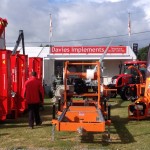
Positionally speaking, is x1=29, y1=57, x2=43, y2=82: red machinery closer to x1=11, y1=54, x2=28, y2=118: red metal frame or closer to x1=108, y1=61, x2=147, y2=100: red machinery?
x1=11, y1=54, x2=28, y2=118: red metal frame

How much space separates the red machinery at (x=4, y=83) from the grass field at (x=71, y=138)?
1.78 ft

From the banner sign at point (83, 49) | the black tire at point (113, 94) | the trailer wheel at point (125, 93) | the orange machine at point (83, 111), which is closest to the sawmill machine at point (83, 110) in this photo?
the orange machine at point (83, 111)

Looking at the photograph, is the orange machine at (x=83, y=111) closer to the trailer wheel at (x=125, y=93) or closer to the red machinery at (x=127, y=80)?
the trailer wheel at (x=125, y=93)

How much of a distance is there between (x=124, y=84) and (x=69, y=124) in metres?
13.6

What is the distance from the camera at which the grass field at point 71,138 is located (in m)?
8.54

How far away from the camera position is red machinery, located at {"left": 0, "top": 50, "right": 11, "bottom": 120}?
37.2 ft

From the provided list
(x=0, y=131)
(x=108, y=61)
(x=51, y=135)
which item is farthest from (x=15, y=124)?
(x=108, y=61)

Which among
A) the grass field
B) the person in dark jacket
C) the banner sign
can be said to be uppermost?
the banner sign

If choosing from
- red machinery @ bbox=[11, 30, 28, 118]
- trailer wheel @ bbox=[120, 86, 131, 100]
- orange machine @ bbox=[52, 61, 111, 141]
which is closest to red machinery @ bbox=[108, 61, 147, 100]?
trailer wheel @ bbox=[120, 86, 131, 100]

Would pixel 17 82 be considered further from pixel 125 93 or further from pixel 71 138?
pixel 125 93

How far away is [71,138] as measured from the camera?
9.48 metres

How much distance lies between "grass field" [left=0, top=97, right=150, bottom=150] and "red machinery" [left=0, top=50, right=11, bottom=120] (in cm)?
54

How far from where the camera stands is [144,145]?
8.65 m

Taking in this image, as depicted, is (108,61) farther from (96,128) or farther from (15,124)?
(96,128)
